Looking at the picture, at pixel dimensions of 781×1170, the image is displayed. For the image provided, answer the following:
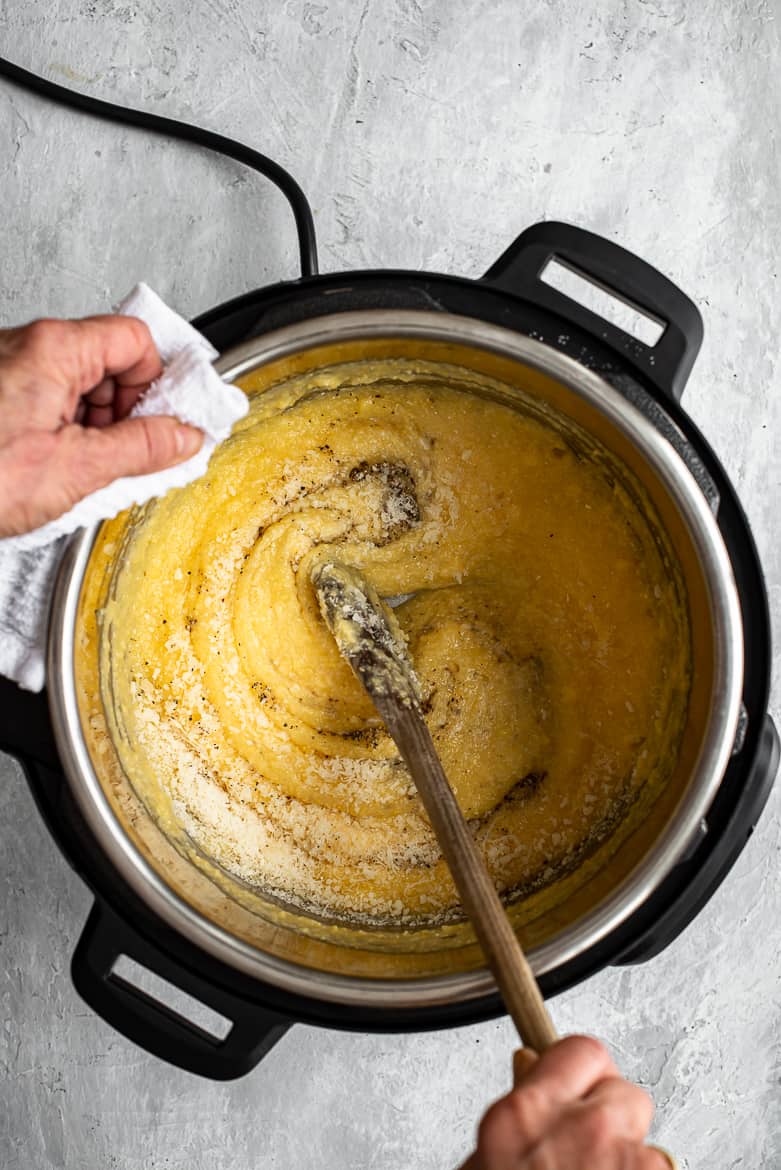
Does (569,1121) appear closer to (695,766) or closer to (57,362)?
(695,766)

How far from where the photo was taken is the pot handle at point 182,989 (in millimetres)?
624

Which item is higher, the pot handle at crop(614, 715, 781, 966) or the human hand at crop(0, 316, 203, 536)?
the human hand at crop(0, 316, 203, 536)

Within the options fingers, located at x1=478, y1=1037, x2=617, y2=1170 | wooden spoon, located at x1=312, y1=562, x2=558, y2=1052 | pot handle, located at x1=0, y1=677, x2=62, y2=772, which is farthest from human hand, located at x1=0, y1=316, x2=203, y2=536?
fingers, located at x1=478, y1=1037, x2=617, y2=1170

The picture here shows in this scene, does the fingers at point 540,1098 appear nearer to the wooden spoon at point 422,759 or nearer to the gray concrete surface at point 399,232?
the wooden spoon at point 422,759

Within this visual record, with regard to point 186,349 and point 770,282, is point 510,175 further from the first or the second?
point 186,349

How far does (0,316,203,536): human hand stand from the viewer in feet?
1.76

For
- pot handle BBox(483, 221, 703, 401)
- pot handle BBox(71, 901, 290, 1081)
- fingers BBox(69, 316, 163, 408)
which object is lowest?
pot handle BBox(71, 901, 290, 1081)

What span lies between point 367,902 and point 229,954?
15cm

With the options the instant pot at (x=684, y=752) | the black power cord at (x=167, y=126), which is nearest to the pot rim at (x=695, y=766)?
the instant pot at (x=684, y=752)

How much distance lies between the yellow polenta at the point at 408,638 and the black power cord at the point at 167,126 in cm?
20

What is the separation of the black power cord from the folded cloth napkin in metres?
0.27

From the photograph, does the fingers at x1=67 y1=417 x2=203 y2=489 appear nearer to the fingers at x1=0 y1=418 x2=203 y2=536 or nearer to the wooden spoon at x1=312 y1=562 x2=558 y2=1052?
the fingers at x1=0 y1=418 x2=203 y2=536

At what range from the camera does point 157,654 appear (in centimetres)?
72

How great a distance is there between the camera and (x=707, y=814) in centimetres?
62
